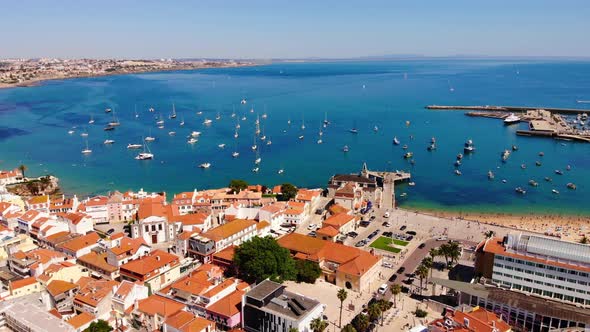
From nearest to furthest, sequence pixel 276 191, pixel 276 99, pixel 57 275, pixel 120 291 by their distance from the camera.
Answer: pixel 120 291, pixel 57 275, pixel 276 191, pixel 276 99

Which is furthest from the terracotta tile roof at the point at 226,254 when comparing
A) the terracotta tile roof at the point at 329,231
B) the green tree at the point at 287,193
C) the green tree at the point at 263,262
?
the green tree at the point at 287,193

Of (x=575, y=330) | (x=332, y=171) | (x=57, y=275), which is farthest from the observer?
(x=332, y=171)

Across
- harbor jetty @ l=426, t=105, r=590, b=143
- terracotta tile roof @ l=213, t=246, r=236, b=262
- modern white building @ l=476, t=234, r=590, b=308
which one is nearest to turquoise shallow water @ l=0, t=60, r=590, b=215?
harbor jetty @ l=426, t=105, r=590, b=143

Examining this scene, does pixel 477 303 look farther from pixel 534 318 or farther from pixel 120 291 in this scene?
pixel 120 291

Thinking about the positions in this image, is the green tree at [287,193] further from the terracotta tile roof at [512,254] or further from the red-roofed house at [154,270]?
the terracotta tile roof at [512,254]

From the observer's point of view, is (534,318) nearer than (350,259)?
Yes

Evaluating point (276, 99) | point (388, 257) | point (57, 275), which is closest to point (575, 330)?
point (388, 257)
